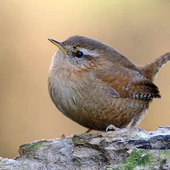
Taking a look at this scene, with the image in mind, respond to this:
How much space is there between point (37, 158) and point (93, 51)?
1.19 metres

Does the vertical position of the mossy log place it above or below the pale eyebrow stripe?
below

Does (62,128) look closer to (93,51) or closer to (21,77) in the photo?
(21,77)

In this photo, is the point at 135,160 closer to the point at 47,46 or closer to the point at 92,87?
the point at 92,87

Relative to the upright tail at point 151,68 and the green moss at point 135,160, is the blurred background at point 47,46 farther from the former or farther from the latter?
the green moss at point 135,160

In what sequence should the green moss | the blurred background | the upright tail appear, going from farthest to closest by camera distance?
the blurred background, the upright tail, the green moss

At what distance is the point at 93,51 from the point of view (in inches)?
118

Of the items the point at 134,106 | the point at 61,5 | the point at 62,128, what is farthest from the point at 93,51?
the point at 61,5

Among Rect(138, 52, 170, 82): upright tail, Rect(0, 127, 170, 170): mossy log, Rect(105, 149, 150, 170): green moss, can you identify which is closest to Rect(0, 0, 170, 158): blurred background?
Rect(138, 52, 170, 82): upright tail

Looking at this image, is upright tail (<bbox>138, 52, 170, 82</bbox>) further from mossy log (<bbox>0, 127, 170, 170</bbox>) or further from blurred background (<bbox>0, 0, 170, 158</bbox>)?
blurred background (<bbox>0, 0, 170, 158</bbox>)

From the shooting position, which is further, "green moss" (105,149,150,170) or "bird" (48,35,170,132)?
"bird" (48,35,170,132)

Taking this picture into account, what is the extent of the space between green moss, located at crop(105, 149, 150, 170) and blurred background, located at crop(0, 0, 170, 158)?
11.6 feet

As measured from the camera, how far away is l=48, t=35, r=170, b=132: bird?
9.25ft

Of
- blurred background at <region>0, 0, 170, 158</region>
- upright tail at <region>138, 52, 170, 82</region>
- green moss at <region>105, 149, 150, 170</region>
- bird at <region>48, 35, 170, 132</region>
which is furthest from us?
blurred background at <region>0, 0, 170, 158</region>

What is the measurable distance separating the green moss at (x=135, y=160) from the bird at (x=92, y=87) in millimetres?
687
